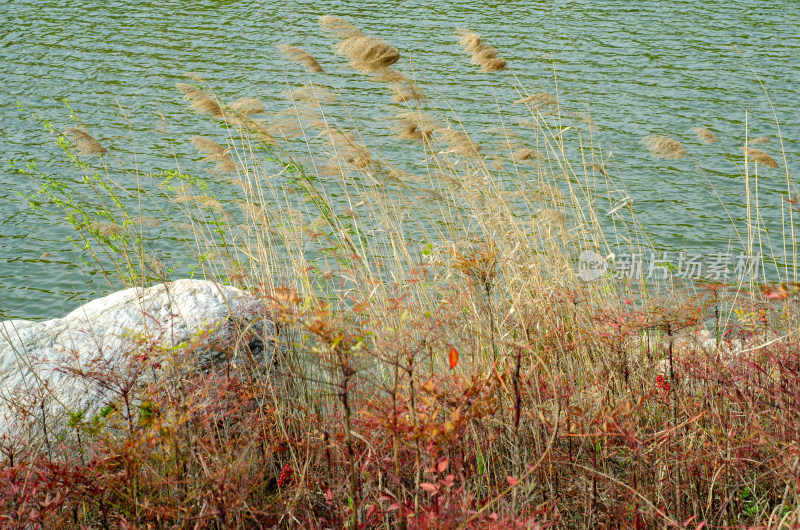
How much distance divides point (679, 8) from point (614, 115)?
304 inches

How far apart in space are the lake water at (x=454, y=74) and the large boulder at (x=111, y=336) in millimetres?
2857

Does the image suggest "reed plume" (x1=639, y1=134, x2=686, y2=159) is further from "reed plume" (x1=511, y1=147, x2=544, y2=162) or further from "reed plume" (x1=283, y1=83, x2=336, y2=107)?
"reed plume" (x1=283, y1=83, x2=336, y2=107)

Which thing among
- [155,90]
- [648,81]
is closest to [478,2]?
[648,81]

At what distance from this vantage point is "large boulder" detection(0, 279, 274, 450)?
346cm

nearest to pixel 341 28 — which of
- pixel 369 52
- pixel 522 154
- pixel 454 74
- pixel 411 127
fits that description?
pixel 369 52

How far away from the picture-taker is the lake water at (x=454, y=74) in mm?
8430

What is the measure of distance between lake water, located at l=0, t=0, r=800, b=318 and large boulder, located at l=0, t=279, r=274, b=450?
2.86m

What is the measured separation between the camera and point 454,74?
1326 centimetres

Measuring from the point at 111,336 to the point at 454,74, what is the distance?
34.4 ft

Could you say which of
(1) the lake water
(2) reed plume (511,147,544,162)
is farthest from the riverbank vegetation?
(1) the lake water

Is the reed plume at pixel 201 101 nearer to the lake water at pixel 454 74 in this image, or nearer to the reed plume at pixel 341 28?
the reed plume at pixel 341 28

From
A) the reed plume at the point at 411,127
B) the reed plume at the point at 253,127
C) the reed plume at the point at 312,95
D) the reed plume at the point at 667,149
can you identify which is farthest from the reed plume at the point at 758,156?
the reed plume at the point at 253,127

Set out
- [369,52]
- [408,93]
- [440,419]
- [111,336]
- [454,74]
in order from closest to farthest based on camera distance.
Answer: [440,419]
[111,336]
[369,52]
[408,93]
[454,74]

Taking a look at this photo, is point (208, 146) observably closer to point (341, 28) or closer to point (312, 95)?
point (312, 95)
